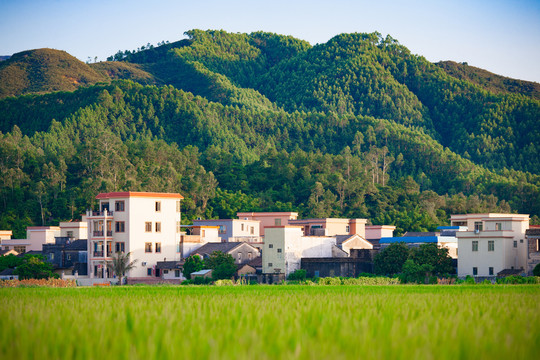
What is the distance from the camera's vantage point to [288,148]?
434 ft

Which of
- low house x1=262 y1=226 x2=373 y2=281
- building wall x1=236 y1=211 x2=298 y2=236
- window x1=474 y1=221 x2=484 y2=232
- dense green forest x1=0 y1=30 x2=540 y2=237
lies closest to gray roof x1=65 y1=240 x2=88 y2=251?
dense green forest x1=0 y1=30 x2=540 y2=237

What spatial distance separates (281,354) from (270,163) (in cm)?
9263

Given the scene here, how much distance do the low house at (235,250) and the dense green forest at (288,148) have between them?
18.0 m

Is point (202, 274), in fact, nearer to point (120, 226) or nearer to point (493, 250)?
point (120, 226)

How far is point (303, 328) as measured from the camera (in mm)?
10297

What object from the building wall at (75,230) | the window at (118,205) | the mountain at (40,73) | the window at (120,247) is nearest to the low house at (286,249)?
the window at (120,247)

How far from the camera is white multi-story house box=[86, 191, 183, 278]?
58906mm

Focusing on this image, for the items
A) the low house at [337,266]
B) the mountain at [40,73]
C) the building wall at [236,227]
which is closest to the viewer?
the low house at [337,266]

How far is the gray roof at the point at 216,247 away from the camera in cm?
5886

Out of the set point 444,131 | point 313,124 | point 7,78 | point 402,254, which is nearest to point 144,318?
point 402,254

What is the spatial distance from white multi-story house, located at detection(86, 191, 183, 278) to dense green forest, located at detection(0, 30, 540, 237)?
55.1 ft

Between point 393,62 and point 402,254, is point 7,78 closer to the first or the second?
point 393,62

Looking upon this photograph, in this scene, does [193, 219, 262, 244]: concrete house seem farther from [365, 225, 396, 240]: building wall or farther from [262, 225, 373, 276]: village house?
[262, 225, 373, 276]: village house

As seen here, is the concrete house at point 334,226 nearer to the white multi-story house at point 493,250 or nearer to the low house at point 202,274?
the low house at point 202,274
